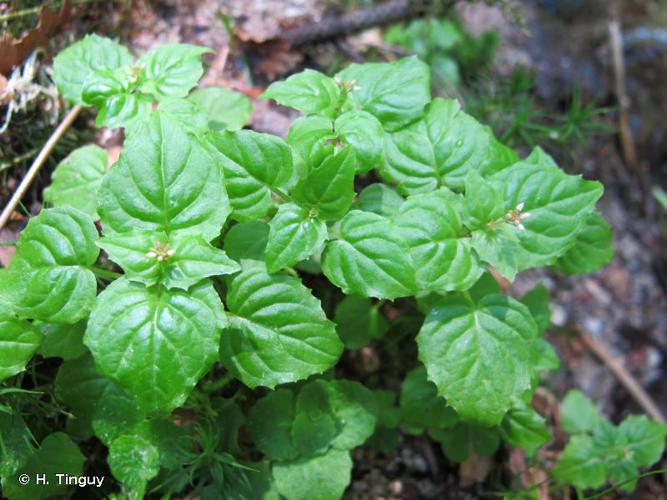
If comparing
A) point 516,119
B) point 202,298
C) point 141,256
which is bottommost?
point 516,119

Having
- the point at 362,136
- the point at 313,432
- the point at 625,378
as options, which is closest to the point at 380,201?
the point at 362,136

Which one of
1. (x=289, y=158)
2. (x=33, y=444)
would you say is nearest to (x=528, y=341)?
(x=289, y=158)

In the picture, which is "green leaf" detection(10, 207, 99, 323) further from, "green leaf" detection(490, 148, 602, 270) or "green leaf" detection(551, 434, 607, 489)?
"green leaf" detection(551, 434, 607, 489)

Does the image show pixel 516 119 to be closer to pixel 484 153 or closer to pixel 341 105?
pixel 484 153

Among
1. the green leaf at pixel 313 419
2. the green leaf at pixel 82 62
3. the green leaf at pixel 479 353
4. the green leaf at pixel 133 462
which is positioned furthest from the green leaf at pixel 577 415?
the green leaf at pixel 82 62

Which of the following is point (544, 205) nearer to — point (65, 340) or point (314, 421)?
point (314, 421)

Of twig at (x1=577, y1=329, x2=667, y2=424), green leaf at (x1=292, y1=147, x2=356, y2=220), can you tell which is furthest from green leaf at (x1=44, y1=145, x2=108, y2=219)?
twig at (x1=577, y1=329, x2=667, y2=424)

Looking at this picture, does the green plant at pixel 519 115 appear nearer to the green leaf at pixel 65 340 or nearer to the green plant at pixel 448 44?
the green plant at pixel 448 44
